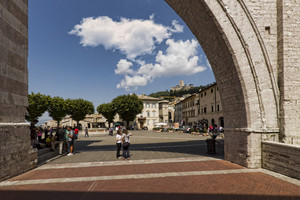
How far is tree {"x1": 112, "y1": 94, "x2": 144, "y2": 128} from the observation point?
2069 inches

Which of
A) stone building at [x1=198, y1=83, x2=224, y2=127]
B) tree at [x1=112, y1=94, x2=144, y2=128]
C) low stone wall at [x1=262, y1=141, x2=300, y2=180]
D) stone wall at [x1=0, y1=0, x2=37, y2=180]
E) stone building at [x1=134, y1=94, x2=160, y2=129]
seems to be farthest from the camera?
stone building at [x1=134, y1=94, x2=160, y2=129]

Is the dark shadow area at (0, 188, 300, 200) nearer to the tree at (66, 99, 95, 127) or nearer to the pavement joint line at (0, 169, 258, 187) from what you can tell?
the pavement joint line at (0, 169, 258, 187)

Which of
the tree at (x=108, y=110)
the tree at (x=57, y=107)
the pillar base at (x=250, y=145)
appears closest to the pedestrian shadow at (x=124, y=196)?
the pillar base at (x=250, y=145)

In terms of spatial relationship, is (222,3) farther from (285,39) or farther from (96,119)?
(96,119)

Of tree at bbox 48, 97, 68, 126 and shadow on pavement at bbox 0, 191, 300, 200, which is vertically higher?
tree at bbox 48, 97, 68, 126

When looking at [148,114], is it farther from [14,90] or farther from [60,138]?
[14,90]

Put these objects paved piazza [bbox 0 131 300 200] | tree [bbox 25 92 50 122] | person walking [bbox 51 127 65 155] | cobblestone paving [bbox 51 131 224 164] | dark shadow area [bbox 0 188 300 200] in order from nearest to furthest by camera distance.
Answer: dark shadow area [bbox 0 188 300 200] < paved piazza [bbox 0 131 300 200] < cobblestone paving [bbox 51 131 224 164] < person walking [bbox 51 127 65 155] < tree [bbox 25 92 50 122]

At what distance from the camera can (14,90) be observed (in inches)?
281

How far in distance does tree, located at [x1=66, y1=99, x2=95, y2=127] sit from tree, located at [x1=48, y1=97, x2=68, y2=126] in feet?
4.45

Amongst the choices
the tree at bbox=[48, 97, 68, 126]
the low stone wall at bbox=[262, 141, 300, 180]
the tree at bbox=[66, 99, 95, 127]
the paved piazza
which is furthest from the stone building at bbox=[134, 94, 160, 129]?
the low stone wall at bbox=[262, 141, 300, 180]

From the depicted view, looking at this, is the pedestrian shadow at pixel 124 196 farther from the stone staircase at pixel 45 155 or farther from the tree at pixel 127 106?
the tree at pixel 127 106

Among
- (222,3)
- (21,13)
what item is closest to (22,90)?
(21,13)

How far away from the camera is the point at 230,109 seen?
917 cm

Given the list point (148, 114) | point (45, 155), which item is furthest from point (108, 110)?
point (45, 155)
